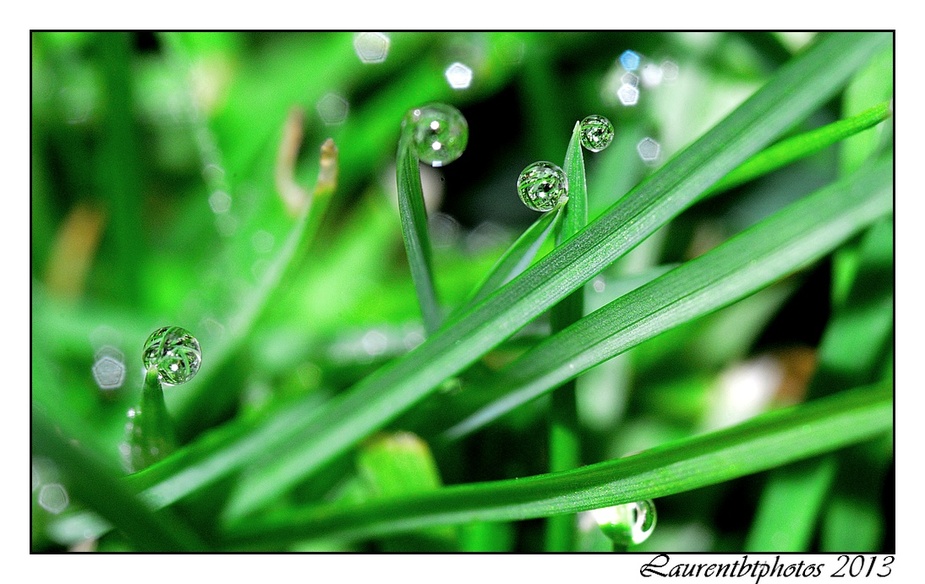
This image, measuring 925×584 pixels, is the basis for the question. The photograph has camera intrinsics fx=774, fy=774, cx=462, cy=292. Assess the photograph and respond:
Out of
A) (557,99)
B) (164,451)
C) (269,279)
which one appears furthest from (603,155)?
(164,451)

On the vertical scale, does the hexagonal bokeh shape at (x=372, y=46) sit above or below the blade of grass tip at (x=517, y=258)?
above

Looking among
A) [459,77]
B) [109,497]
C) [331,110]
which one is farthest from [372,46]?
[109,497]

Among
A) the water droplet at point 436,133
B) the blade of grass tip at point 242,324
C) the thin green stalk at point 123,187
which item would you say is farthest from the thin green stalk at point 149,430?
the thin green stalk at point 123,187

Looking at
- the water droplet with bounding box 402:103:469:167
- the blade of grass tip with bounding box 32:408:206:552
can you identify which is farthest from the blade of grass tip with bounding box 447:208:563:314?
the blade of grass tip with bounding box 32:408:206:552

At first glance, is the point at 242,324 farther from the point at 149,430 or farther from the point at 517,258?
the point at 517,258

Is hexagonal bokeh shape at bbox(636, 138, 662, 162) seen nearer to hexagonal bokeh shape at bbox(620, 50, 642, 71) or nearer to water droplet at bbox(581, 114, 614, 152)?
hexagonal bokeh shape at bbox(620, 50, 642, 71)

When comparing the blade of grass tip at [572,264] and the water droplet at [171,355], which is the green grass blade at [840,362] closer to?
the blade of grass tip at [572,264]

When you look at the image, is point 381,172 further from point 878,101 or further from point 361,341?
point 878,101
